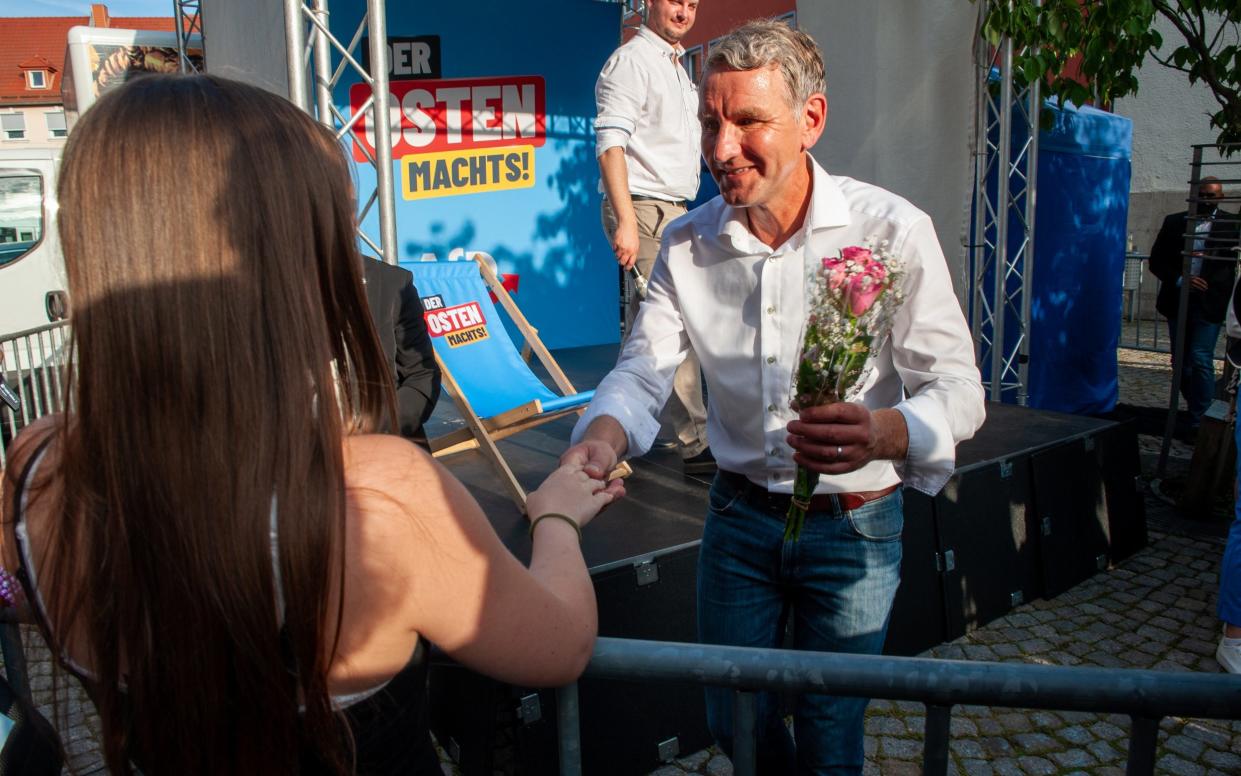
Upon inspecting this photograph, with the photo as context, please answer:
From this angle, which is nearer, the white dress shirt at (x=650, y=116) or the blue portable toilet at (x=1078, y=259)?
the white dress shirt at (x=650, y=116)

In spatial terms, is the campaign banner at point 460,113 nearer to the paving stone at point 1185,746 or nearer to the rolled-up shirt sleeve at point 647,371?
the rolled-up shirt sleeve at point 647,371

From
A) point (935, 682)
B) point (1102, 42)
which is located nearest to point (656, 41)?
point (1102, 42)

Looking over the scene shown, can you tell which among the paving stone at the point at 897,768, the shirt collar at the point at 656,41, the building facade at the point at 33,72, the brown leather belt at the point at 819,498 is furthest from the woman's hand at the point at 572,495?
the building facade at the point at 33,72

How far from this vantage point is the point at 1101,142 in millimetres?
7152

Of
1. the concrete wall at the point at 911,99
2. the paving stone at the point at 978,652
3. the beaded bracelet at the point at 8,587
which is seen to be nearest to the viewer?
the beaded bracelet at the point at 8,587

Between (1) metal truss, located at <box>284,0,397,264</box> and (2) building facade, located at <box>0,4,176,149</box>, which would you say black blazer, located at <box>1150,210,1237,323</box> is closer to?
(1) metal truss, located at <box>284,0,397,264</box>

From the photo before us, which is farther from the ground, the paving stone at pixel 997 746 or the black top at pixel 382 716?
the black top at pixel 382 716

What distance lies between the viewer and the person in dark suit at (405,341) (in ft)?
11.0

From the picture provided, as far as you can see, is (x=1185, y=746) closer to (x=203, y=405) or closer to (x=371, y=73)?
(x=203, y=405)

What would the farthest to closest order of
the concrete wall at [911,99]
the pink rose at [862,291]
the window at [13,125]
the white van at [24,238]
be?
the window at [13,125] < the white van at [24,238] < the concrete wall at [911,99] < the pink rose at [862,291]

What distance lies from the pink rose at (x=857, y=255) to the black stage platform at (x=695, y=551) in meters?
1.65

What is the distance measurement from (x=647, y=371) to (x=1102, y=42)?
15.7 ft

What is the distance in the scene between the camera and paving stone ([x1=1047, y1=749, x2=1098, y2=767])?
3.12m

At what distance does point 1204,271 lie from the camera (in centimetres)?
723
